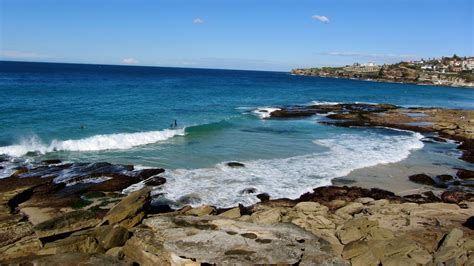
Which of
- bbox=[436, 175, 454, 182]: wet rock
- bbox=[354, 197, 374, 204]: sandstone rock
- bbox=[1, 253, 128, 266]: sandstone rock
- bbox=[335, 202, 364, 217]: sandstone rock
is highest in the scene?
bbox=[1, 253, 128, 266]: sandstone rock

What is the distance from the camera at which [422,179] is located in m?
23.4

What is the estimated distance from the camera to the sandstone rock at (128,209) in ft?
46.1

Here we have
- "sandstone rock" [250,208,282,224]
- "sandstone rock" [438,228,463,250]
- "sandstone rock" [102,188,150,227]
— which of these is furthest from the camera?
"sandstone rock" [250,208,282,224]

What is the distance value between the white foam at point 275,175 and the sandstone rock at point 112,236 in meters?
5.95

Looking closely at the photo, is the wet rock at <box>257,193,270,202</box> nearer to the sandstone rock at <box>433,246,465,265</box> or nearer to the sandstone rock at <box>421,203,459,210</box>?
the sandstone rock at <box>421,203,459,210</box>

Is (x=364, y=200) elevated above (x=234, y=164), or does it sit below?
below

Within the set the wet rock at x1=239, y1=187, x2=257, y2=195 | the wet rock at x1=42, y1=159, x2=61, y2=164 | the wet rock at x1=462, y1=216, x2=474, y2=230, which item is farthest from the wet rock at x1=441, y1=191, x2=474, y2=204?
the wet rock at x1=42, y1=159, x2=61, y2=164

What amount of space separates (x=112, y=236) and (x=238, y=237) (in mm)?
4072

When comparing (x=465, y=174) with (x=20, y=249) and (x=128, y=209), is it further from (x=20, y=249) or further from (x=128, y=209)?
(x=20, y=249)

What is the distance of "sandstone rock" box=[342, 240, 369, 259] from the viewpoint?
12.3 meters

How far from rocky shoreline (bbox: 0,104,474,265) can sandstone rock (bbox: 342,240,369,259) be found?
3cm

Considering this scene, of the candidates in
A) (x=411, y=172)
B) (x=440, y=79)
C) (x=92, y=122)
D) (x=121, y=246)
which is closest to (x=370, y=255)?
(x=121, y=246)

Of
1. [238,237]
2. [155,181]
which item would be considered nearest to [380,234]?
[238,237]

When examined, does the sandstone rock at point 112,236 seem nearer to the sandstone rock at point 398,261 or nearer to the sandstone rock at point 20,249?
the sandstone rock at point 20,249
